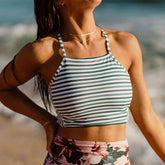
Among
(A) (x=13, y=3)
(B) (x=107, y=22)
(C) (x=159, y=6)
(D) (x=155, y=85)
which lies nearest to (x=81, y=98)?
(D) (x=155, y=85)

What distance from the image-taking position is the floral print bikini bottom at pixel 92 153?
5.43 ft

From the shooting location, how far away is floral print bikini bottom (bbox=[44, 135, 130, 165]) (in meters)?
1.66

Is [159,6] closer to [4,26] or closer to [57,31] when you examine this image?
[4,26]

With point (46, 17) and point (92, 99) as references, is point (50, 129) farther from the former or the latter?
point (46, 17)

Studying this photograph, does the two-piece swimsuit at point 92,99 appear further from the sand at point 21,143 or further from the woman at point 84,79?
the sand at point 21,143

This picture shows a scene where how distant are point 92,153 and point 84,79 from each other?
335 millimetres

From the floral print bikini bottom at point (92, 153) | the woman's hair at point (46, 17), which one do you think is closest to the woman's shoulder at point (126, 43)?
the woman's hair at point (46, 17)

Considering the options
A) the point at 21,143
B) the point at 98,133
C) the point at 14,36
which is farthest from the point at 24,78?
the point at 14,36

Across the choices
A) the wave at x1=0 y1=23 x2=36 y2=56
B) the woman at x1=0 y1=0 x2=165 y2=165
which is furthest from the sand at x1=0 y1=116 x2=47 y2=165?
the wave at x1=0 y1=23 x2=36 y2=56

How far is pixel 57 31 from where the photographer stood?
1871 mm

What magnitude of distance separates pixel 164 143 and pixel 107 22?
439 inches

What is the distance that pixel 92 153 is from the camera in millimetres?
1654

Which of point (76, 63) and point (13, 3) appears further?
point (13, 3)

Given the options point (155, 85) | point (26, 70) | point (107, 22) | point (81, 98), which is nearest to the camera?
point (81, 98)
